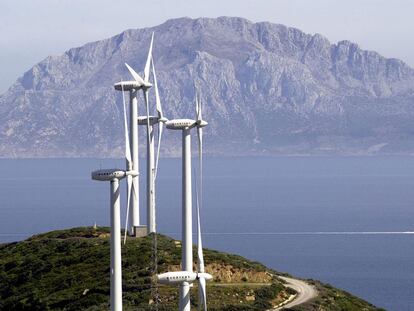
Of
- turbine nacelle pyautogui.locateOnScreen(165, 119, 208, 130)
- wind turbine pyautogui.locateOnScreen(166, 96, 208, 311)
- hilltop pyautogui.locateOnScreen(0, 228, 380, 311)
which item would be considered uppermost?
turbine nacelle pyautogui.locateOnScreen(165, 119, 208, 130)

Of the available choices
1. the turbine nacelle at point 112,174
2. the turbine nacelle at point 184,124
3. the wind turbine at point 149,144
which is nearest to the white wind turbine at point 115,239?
the turbine nacelle at point 112,174

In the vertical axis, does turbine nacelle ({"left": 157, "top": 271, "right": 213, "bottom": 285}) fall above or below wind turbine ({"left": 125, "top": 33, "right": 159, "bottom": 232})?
below

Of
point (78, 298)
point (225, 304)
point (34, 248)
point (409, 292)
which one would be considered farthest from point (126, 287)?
point (409, 292)

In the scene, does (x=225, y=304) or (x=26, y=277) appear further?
(x=26, y=277)

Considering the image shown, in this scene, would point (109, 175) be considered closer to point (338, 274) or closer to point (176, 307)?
point (176, 307)

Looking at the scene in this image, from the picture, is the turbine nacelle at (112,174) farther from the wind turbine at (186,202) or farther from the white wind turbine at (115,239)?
the wind turbine at (186,202)

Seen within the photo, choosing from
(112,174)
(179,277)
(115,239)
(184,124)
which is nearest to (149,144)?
(184,124)

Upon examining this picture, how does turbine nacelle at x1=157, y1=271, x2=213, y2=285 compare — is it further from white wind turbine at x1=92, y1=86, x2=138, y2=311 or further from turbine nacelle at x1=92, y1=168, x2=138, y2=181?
turbine nacelle at x1=92, y1=168, x2=138, y2=181

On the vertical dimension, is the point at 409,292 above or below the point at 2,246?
below

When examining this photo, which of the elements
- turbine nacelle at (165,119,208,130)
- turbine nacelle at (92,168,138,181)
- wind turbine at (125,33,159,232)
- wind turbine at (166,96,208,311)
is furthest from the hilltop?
turbine nacelle at (92,168,138,181)
